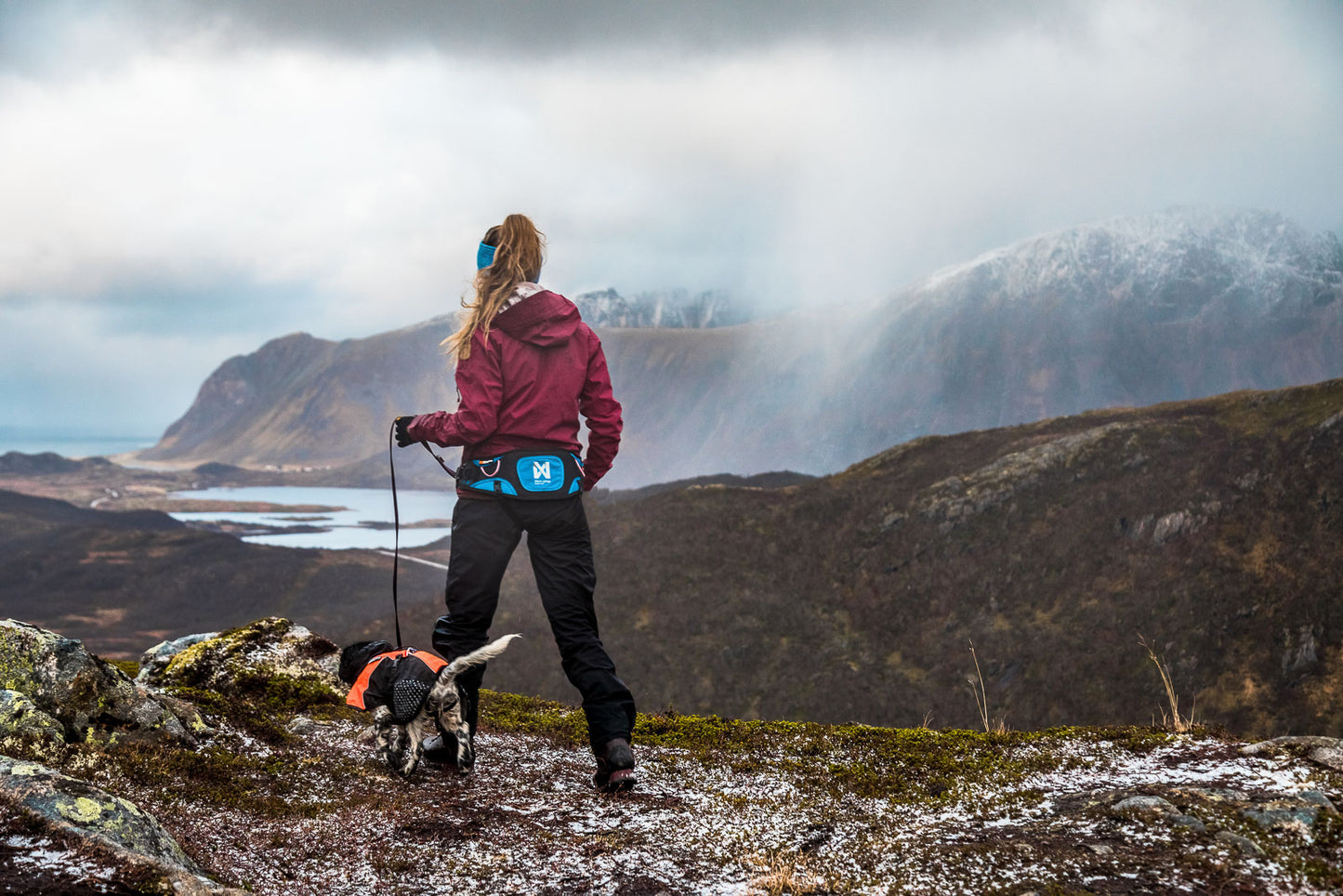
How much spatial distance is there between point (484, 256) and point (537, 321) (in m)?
0.77

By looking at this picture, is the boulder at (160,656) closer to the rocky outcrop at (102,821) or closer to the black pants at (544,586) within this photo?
the black pants at (544,586)

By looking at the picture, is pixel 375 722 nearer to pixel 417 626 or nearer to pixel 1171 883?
pixel 1171 883

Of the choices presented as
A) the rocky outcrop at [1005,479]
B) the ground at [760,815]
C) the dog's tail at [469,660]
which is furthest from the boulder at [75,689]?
the rocky outcrop at [1005,479]

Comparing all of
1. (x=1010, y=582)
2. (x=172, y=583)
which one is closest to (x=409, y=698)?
(x=1010, y=582)

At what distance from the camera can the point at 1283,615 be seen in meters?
64.5

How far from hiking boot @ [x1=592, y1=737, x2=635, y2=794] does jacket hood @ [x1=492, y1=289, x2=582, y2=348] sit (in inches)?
124

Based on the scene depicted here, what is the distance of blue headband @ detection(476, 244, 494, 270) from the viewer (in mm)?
6867

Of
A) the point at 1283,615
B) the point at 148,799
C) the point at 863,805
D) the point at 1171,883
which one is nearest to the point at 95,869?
the point at 148,799

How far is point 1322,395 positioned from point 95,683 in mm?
97218

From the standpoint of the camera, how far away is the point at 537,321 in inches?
263

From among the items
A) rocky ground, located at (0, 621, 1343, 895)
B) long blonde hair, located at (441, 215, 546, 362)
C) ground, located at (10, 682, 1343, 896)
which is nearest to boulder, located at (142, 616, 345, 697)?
rocky ground, located at (0, 621, 1343, 895)

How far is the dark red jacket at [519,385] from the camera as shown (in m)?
6.57

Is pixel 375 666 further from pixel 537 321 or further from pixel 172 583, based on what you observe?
pixel 172 583

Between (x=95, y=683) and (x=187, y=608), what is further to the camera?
(x=187, y=608)
